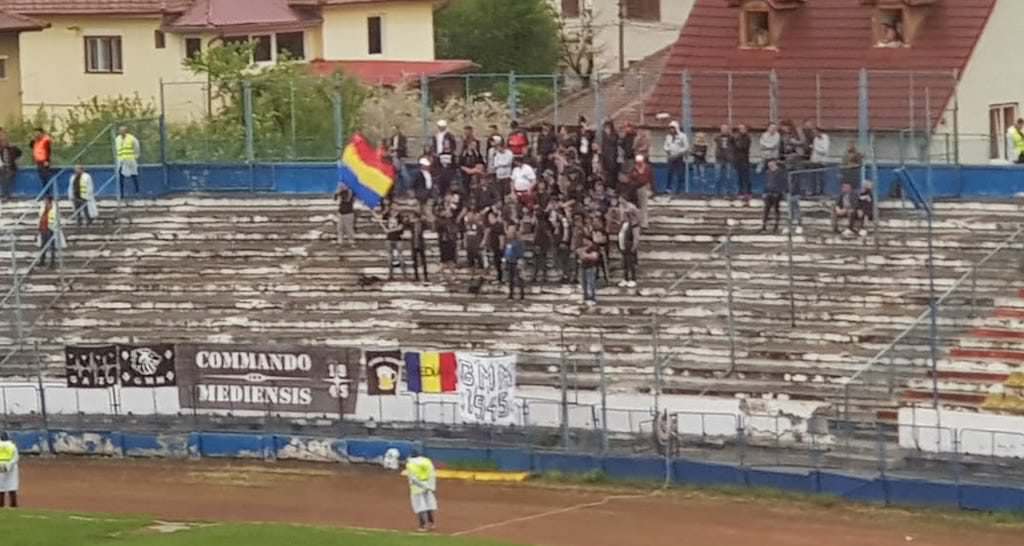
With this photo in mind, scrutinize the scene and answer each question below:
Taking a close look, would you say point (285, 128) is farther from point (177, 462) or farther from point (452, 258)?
point (177, 462)

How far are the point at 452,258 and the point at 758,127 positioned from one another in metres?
7.42

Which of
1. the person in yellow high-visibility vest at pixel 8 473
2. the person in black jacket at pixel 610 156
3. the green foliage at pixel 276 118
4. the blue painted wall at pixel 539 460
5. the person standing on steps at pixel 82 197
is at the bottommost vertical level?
the blue painted wall at pixel 539 460

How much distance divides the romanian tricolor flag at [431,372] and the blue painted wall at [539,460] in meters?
1.09

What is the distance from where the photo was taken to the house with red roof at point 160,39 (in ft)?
253

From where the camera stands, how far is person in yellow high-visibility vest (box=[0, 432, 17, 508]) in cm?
3897

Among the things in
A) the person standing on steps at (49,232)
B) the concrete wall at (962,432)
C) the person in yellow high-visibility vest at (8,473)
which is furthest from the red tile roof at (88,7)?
the concrete wall at (962,432)

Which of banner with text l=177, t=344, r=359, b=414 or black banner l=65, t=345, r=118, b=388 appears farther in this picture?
black banner l=65, t=345, r=118, b=388

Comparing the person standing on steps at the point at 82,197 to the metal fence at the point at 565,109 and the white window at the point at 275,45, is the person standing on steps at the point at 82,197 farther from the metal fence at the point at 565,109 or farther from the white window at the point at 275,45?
the white window at the point at 275,45

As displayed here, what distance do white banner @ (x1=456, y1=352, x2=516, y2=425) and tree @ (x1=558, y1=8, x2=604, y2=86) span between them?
1573 inches

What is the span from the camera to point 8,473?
39250mm

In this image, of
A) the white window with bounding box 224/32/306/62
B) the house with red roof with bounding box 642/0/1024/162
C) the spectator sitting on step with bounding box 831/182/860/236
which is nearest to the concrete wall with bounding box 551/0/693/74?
the white window with bounding box 224/32/306/62

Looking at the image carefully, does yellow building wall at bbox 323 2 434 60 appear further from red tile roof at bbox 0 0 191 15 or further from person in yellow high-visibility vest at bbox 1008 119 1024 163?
person in yellow high-visibility vest at bbox 1008 119 1024 163

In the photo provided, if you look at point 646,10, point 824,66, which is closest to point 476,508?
point 824,66

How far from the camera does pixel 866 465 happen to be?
3938 centimetres
